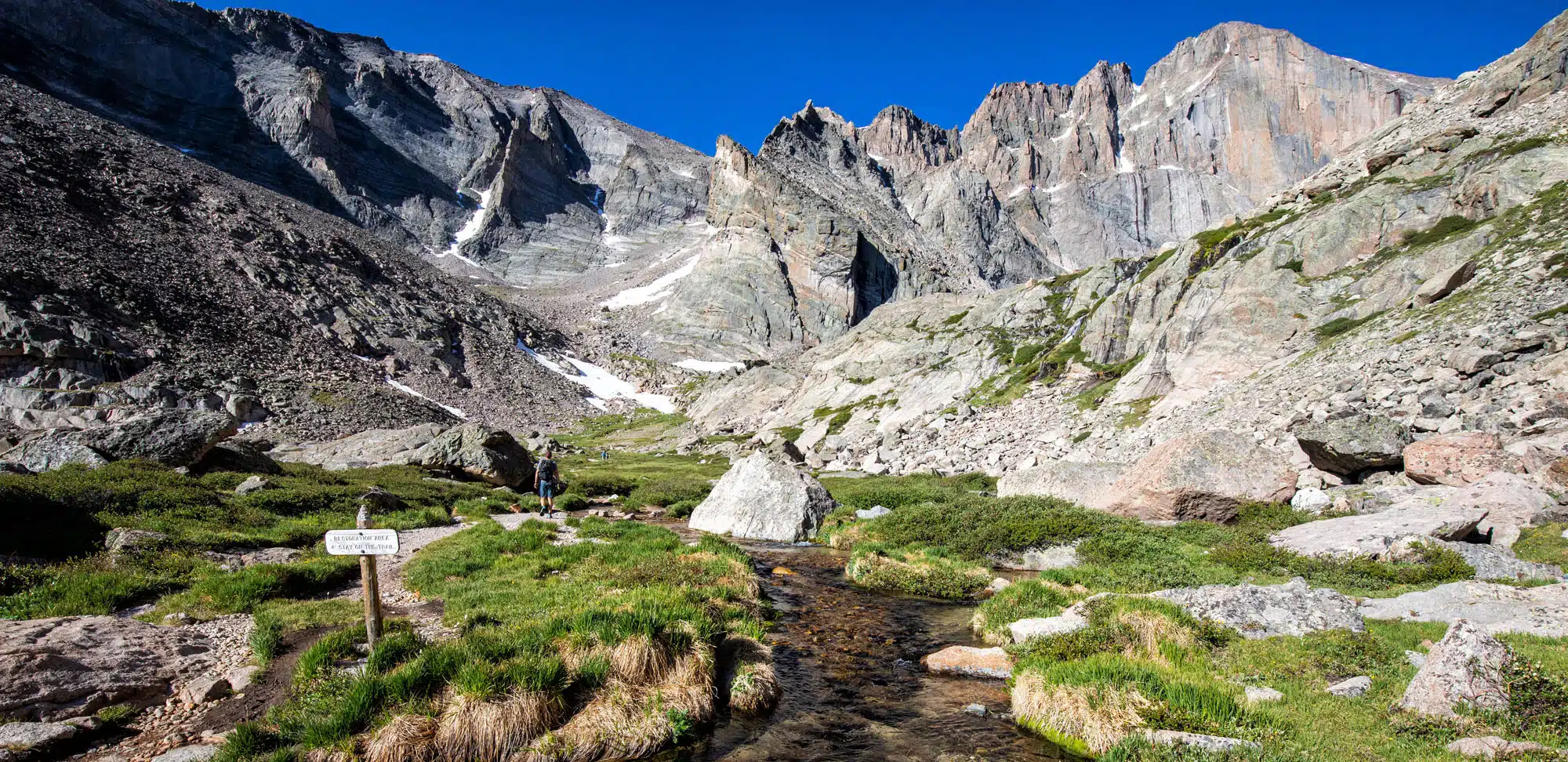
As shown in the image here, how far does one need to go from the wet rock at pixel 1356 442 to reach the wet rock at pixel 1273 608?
42.7ft

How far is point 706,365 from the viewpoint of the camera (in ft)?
522

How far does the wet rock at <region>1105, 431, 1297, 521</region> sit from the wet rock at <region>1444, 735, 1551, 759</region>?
16.2 meters

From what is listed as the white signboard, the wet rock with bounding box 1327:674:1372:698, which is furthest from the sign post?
the wet rock with bounding box 1327:674:1372:698

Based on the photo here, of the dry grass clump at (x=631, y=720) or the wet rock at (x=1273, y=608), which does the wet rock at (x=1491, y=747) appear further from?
the dry grass clump at (x=631, y=720)

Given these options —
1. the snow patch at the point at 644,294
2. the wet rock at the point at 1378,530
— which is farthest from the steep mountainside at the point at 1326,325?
the snow patch at the point at 644,294

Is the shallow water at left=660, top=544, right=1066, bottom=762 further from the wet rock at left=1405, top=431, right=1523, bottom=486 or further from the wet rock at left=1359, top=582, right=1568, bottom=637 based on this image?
the wet rock at left=1405, top=431, right=1523, bottom=486

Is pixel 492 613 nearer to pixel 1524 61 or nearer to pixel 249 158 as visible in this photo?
pixel 1524 61

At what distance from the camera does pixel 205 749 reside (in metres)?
7.25

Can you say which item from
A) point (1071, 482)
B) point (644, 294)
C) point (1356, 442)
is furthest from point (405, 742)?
point (644, 294)

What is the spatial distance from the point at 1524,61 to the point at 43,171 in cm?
15316

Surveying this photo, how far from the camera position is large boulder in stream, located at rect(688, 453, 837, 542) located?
2659cm

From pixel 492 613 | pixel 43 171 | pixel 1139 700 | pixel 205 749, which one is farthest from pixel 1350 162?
pixel 43 171

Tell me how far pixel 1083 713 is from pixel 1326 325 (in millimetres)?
40675

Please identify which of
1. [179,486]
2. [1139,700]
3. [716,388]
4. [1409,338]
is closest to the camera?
[1139,700]
